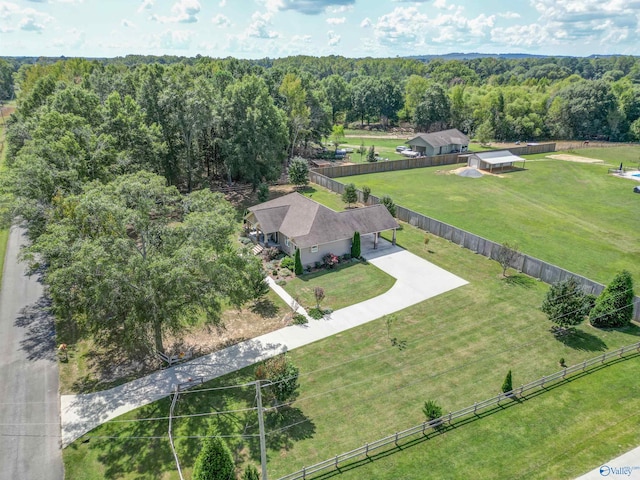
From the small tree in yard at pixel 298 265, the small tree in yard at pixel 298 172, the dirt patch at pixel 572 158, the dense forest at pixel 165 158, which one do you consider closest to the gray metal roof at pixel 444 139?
the dense forest at pixel 165 158

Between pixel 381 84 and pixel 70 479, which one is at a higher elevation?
pixel 381 84

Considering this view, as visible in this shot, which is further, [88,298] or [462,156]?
[462,156]

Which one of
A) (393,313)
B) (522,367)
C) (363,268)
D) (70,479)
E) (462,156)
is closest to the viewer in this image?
(70,479)

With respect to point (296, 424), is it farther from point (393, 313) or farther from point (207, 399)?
point (393, 313)

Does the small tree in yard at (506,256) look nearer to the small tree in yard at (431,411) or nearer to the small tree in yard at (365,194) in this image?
the small tree in yard at (431,411)

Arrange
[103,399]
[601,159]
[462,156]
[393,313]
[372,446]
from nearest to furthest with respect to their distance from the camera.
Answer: [372,446] → [103,399] → [393,313] → [462,156] → [601,159]

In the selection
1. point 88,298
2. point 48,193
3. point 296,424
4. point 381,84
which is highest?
point 381,84

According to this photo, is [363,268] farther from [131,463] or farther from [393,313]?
[131,463]

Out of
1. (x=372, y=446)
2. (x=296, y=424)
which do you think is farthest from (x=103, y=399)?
(x=372, y=446)

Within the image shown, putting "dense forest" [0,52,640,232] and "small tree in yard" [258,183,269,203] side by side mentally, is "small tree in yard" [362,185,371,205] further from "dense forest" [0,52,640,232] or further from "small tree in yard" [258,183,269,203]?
"small tree in yard" [258,183,269,203]
